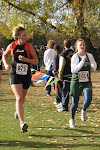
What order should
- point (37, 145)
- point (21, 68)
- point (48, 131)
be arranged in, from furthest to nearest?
point (48, 131) → point (21, 68) → point (37, 145)

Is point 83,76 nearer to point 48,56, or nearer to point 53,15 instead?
point 48,56

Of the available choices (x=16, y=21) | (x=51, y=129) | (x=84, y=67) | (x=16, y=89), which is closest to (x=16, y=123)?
(x=51, y=129)

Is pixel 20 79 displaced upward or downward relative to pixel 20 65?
downward

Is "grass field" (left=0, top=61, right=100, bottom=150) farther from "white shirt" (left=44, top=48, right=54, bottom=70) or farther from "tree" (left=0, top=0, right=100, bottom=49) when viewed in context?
"tree" (left=0, top=0, right=100, bottom=49)

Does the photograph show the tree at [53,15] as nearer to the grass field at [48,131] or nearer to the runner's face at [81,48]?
the grass field at [48,131]

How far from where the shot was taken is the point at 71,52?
9.27 m

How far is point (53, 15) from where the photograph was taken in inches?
1067

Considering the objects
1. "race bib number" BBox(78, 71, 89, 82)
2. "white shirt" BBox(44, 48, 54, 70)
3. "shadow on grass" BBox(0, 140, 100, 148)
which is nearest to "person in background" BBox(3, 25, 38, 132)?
"shadow on grass" BBox(0, 140, 100, 148)

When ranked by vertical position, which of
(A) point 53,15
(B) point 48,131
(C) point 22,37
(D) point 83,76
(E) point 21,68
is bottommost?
(B) point 48,131

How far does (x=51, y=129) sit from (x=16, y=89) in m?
1.18

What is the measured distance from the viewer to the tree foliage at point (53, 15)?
26.7 metres

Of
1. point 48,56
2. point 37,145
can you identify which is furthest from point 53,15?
point 37,145

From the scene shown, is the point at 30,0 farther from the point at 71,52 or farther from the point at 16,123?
the point at 16,123

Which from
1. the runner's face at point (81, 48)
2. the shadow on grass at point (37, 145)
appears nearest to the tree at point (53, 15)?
the runner's face at point (81, 48)
